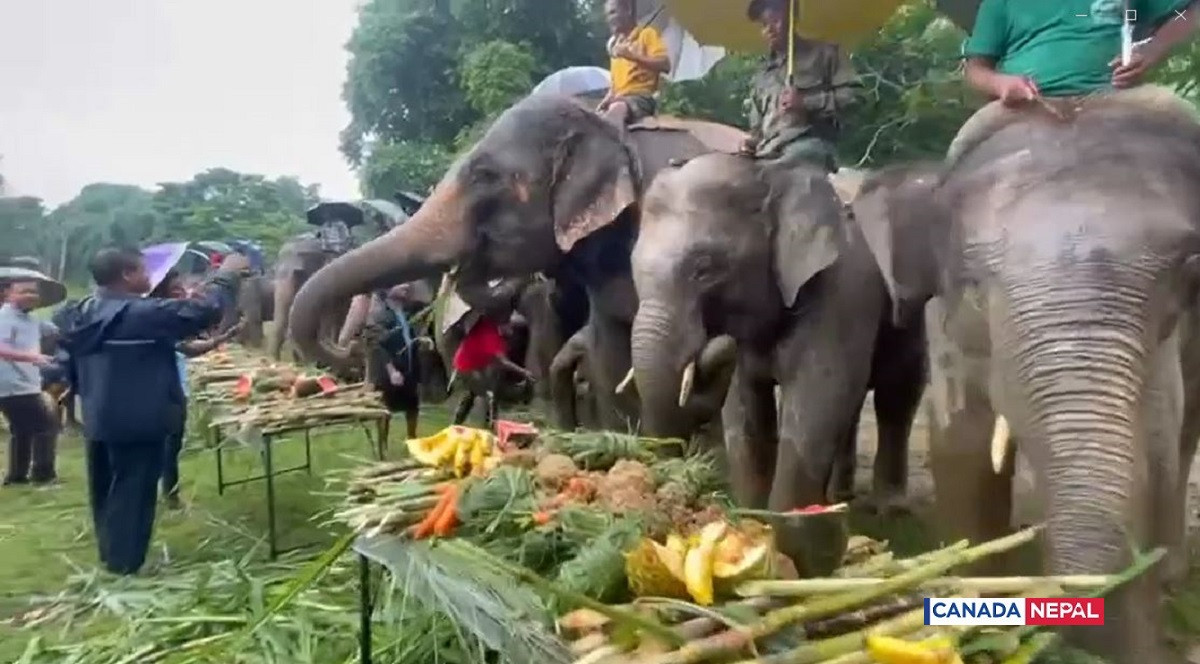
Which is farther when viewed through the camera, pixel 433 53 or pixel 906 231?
pixel 433 53

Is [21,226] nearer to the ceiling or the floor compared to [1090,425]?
nearer to the ceiling

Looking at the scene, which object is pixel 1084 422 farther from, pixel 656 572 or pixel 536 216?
pixel 536 216

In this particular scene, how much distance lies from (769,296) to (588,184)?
4.65 ft

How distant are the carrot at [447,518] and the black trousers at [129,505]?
301 centimetres

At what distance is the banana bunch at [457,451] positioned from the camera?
10.9 ft

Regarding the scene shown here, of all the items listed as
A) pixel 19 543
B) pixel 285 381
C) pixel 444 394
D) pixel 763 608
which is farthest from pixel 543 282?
pixel 763 608

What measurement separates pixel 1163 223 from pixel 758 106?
2986mm

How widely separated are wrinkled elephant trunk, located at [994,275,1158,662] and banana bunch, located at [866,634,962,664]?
→ 0.62 metres

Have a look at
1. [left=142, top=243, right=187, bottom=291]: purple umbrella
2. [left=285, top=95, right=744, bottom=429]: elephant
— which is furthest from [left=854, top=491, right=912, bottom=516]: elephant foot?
[left=142, top=243, right=187, bottom=291]: purple umbrella

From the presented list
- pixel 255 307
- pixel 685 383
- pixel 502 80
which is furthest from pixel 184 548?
pixel 502 80

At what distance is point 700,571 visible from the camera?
2051 millimetres

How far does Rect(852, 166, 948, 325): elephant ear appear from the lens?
3596mm

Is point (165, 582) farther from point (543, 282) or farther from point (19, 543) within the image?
point (543, 282)

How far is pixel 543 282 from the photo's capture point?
769 centimetres
